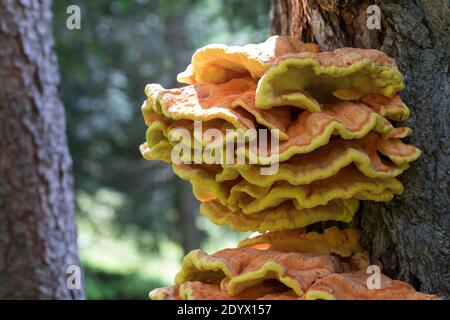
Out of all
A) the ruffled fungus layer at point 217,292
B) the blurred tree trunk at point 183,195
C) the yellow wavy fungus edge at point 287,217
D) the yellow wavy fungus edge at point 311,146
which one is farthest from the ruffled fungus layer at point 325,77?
the blurred tree trunk at point 183,195

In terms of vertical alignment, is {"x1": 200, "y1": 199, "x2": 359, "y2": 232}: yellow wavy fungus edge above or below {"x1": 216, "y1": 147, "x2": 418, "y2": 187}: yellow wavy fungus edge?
below

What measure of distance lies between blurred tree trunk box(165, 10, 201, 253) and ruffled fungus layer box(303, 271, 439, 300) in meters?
8.31

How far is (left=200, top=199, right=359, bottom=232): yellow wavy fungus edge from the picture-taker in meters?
1.93

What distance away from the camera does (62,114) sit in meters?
3.60

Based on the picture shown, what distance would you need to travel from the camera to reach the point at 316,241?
2.00 meters

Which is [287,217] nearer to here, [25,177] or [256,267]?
[256,267]

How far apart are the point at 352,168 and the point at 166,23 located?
9505 millimetres

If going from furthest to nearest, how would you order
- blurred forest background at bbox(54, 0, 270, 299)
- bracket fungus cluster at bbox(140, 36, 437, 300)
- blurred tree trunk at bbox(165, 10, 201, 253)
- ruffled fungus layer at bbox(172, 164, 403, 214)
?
blurred tree trunk at bbox(165, 10, 201, 253) → blurred forest background at bbox(54, 0, 270, 299) → ruffled fungus layer at bbox(172, 164, 403, 214) → bracket fungus cluster at bbox(140, 36, 437, 300)

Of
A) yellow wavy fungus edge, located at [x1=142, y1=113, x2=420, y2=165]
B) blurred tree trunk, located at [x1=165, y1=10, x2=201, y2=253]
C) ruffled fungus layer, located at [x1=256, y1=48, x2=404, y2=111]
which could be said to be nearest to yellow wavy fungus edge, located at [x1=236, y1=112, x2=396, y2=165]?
yellow wavy fungus edge, located at [x1=142, y1=113, x2=420, y2=165]

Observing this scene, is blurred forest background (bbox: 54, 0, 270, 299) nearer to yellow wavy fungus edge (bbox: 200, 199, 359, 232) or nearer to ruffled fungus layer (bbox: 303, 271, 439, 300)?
yellow wavy fungus edge (bbox: 200, 199, 359, 232)

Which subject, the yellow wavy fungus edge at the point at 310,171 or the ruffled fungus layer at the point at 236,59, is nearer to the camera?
the yellow wavy fungus edge at the point at 310,171

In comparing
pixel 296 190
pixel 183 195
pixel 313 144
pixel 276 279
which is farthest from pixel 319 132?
pixel 183 195

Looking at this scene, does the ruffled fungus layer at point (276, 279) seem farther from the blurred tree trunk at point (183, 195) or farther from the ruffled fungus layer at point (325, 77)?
the blurred tree trunk at point (183, 195)

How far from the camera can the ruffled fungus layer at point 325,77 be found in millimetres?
1726
